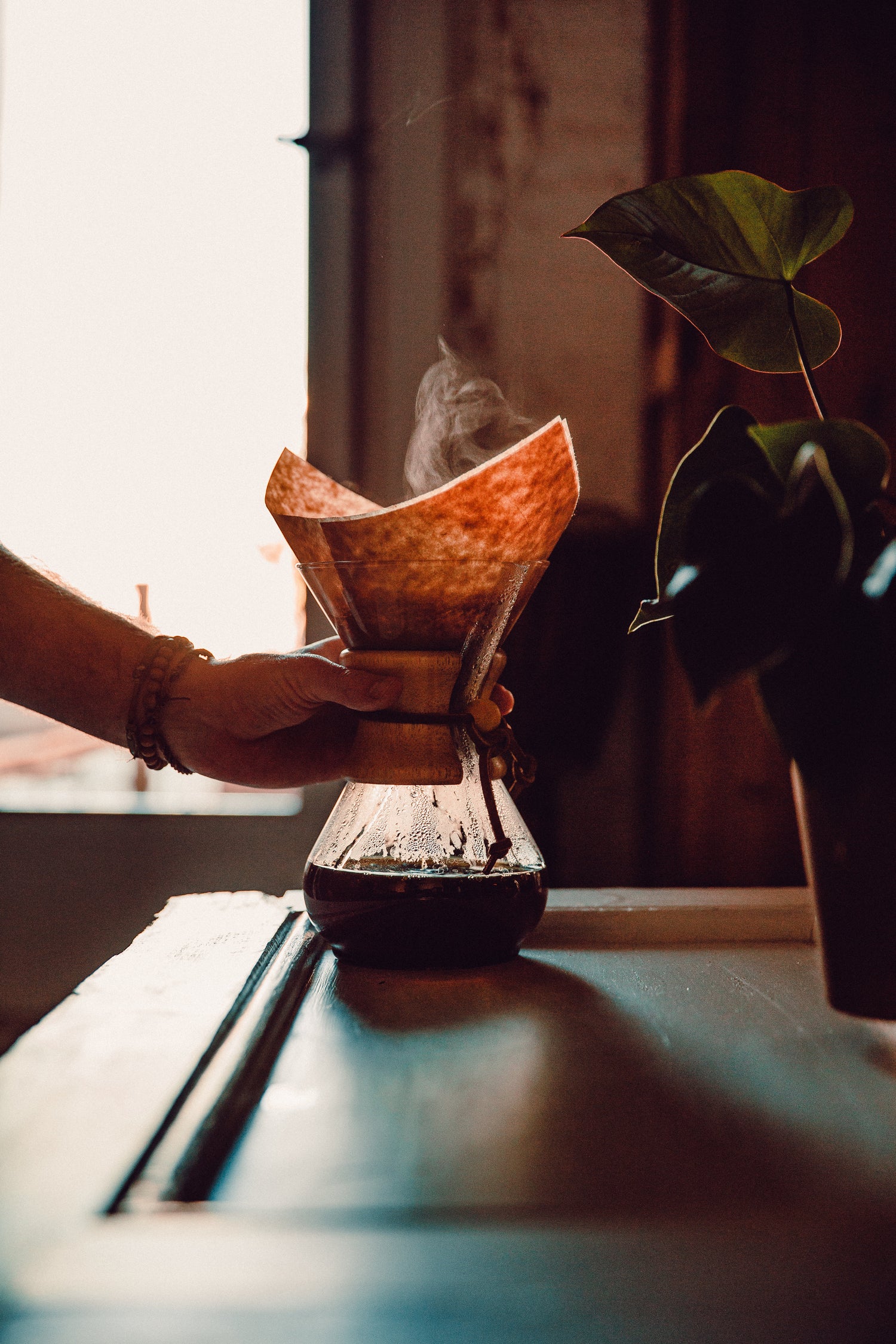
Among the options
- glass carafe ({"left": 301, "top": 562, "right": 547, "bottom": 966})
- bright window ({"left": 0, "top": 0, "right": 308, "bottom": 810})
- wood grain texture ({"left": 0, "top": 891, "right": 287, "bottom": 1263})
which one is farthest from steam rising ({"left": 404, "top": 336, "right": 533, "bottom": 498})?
wood grain texture ({"left": 0, "top": 891, "right": 287, "bottom": 1263})

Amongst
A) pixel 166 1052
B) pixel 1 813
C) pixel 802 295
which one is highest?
pixel 802 295

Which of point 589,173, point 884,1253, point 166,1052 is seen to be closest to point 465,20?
point 589,173

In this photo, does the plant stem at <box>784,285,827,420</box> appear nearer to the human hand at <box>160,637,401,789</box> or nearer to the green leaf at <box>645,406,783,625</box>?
the green leaf at <box>645,406,783,625</box>

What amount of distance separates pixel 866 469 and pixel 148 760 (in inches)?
24.5

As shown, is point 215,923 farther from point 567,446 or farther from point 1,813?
point 1,813

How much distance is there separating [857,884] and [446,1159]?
0.27 metres

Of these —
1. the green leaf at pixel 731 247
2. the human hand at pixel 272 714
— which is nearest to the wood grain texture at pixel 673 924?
the human hand at pixel 272 714

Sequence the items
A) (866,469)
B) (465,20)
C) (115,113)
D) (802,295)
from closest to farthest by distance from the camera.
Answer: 1. (866,469)
2. (802,295)
3. (465,20)
4. (115,113)

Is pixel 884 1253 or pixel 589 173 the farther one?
pixel 589 173

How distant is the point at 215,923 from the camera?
0.84m

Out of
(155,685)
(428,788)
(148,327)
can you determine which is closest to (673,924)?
(428,788)

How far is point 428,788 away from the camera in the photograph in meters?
0.72

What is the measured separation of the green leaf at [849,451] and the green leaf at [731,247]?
0.16 meters

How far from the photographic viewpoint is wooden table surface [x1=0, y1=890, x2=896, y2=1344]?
0.32 meters
